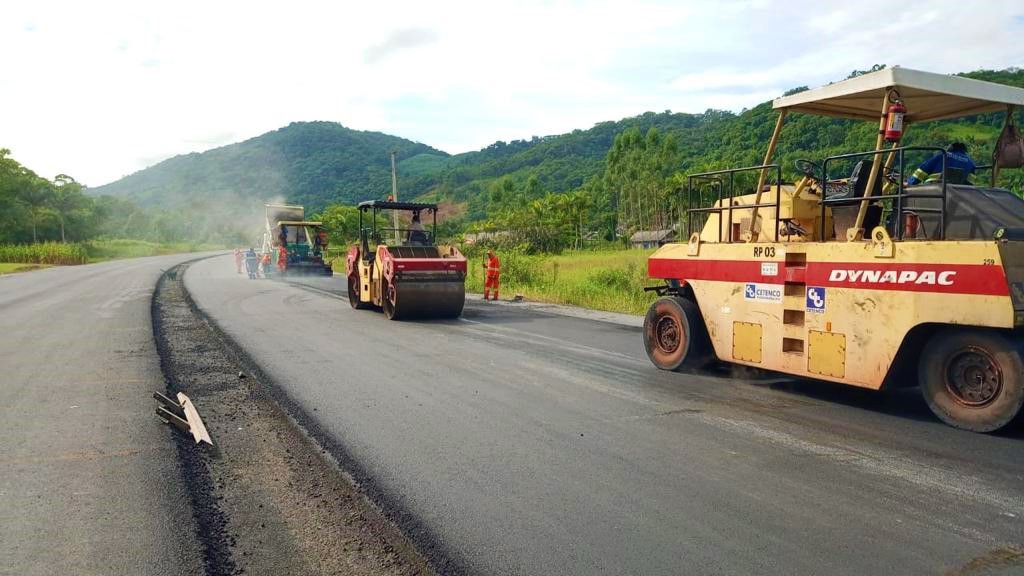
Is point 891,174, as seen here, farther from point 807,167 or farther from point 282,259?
point 282,259

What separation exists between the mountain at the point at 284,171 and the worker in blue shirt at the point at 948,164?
124 metres

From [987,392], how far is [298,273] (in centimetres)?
2863

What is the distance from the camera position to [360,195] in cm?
13425

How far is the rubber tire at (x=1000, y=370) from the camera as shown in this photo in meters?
5.38

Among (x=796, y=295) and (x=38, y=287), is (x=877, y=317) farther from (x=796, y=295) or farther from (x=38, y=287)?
(x=38, y=287)

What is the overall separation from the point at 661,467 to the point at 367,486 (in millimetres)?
1894

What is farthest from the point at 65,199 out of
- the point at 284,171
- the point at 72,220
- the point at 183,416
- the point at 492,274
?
the point at 284,171

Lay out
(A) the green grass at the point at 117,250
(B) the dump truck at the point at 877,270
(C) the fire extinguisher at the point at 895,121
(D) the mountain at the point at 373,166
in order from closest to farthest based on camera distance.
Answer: (B) the dump truck at the point at 877,270 < (C) the fire extinguisher at the point at 895,121 < (A) the green grass at the point at 117,250 < (D) the mountain at the point at 373,166

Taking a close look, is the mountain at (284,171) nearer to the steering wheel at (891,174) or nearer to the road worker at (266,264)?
the road worker at (266,264)

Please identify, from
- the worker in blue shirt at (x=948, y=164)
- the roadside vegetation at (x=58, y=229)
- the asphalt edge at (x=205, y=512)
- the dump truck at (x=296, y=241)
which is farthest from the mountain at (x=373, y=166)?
the asphalt edge at (x=205, y=512)

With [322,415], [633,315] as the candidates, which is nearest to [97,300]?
[633,315]

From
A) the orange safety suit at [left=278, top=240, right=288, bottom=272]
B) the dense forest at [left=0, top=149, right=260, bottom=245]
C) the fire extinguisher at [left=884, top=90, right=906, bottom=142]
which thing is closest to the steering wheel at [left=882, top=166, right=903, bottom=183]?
the fire extinguisher at [left=884, top=90, right=906, bottom=142]

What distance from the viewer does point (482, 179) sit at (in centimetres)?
14038

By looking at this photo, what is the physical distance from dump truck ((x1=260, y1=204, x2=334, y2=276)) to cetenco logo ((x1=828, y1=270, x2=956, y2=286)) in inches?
1056
